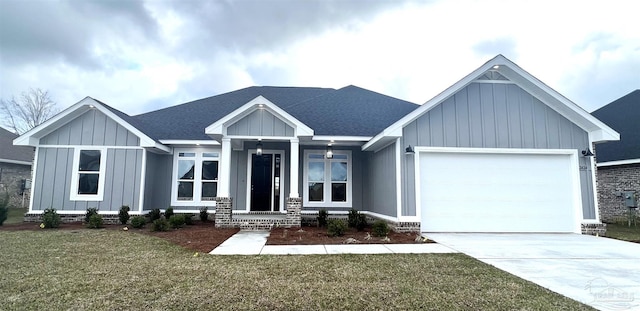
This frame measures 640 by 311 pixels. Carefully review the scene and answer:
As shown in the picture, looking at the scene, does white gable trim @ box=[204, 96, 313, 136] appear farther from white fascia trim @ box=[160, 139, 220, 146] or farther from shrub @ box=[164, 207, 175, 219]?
shrub @ box=[164, 207, 175, 219]

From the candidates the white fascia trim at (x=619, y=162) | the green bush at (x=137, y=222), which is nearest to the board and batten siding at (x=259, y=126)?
the green bush at (x=137, y=222)

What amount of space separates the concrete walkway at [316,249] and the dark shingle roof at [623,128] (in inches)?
443

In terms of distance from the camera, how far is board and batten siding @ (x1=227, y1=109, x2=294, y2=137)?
368 inches

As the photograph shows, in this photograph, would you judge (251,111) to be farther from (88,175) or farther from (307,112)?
(88,175)

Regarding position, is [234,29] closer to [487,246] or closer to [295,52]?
[295,52]

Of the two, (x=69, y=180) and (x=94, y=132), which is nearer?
(x=69, y=180)

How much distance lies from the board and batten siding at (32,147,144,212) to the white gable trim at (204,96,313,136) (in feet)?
11.4

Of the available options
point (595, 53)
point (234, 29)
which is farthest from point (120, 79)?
point (595, 53)

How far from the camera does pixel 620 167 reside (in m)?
12.4

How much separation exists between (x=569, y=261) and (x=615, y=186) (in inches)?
421

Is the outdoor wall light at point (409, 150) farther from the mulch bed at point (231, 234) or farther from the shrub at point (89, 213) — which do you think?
the shrub at point (89, 213)

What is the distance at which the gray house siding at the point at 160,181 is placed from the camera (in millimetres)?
11305

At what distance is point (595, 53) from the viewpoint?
1770 centimetres

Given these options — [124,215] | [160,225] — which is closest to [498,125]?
[160,225]
